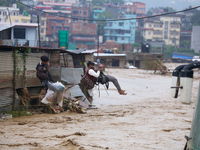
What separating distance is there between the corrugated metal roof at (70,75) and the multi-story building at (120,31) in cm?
6422

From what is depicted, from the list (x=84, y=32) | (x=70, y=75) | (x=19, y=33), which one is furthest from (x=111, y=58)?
(x=70, y=75)

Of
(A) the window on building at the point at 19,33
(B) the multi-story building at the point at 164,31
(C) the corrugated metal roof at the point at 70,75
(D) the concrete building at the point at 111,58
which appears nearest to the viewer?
(C) the corrugated metal roof at the point at 70,75

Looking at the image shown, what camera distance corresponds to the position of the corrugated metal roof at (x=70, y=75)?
14617 millimetres

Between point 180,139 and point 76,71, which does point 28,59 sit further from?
point 180,139

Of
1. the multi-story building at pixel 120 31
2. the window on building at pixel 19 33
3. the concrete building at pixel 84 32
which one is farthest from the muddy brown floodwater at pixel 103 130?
the multi-story building at pixel 120 31

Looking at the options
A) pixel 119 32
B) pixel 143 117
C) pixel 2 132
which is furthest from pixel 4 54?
pixel 119 32

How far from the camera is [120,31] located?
79562mm

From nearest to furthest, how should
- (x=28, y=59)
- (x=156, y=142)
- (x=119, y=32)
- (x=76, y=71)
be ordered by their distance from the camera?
(x=156, y=142)
(x=28, y=59)
(x=76, y=71)
(x=119, y=32)

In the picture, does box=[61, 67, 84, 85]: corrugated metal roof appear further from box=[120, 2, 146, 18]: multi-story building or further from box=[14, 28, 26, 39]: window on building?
box=[120, 2, 146, 18]: multi-story building

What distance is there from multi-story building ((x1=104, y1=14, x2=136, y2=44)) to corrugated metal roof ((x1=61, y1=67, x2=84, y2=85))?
64.2 metres

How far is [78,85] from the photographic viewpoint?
49.8ft

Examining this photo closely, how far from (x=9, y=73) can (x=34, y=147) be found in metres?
5.55

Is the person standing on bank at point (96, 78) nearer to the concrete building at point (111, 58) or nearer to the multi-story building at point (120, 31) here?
the concrete building at point (111, 58)

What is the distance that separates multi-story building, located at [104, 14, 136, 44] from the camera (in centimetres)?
7881
